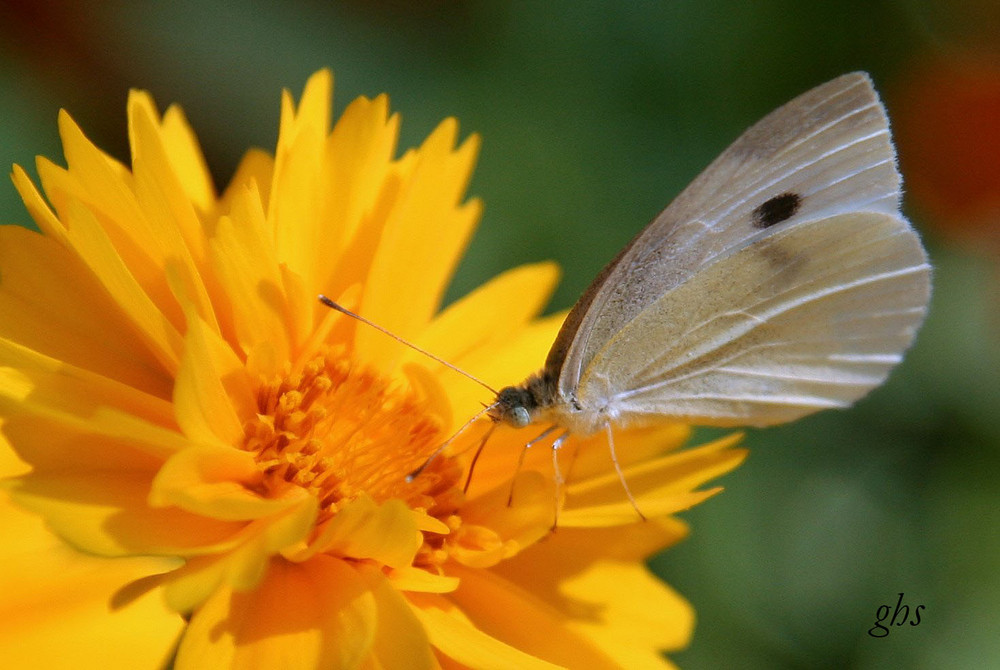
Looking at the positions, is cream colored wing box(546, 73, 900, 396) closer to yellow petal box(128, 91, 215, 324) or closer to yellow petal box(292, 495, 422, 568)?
yellow petal box(292, 495, 422, 568)

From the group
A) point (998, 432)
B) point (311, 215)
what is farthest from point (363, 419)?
point (998, 432)

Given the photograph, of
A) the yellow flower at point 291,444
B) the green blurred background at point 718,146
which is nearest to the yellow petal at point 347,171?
the yellow flower at point 291,444

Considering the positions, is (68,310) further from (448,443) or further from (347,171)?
(448,443)

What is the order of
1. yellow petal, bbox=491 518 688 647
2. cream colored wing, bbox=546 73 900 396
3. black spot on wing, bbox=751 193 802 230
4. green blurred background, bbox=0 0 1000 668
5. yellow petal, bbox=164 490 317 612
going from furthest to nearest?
green blurred background, bbox=0 0 1000 668, black spot on wing, bbox=751 193 802 230, cream colored wing, bbox=546 73 900 396, yellow petal, bbox=491 518 688 647, yellow petal, bbox=164 490 317 612

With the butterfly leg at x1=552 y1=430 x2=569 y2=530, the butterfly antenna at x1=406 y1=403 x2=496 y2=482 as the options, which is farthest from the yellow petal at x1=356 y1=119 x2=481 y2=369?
the butterfly leg at x1=552 y1=430 x2=569 y2=530

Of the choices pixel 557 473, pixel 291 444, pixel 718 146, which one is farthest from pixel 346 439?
pixel 718 146
